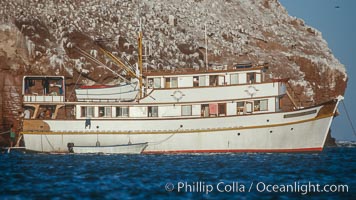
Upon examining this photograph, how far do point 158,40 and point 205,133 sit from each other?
97.5ft

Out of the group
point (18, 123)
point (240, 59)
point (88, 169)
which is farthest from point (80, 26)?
point (88, 169)

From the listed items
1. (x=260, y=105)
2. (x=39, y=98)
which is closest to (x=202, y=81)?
(x=260, y=105)

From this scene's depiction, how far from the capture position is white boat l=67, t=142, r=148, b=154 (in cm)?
5494

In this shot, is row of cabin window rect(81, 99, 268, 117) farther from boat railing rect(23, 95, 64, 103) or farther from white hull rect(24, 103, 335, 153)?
boat railing rect(23, 95, 64, 103)

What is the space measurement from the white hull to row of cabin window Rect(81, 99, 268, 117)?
40.5 inches

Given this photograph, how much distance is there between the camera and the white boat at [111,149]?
54938 mm

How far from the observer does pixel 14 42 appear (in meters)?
67.8

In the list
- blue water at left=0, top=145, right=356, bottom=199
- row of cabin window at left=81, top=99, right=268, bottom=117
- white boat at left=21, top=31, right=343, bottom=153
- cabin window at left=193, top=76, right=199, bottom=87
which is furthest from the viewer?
cabin window at left=193, top=76, right=199, bottom=87

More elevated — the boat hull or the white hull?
the white hull

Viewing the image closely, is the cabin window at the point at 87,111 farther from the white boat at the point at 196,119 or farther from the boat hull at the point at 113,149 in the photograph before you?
the boat hull at the point at 113,149

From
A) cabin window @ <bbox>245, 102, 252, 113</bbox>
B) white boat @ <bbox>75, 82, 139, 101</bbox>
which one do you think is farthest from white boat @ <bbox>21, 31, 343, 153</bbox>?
white boat @ <bbox>75, 82, 139, 101</bbox>

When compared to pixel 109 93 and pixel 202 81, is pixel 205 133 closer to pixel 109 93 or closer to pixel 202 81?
pixel 202 81

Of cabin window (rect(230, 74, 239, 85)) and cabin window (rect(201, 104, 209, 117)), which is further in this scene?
cabin window (rect(201, 104, 209, 117))

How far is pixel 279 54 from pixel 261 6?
19180mm
